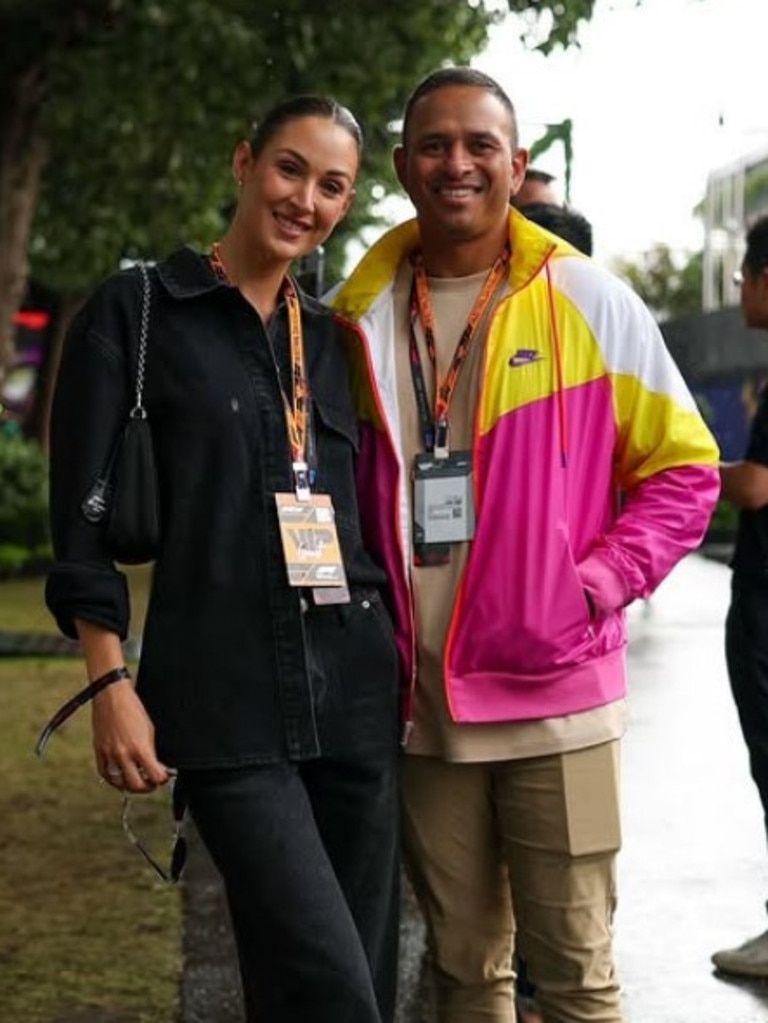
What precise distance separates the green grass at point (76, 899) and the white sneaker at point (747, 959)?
1.47m

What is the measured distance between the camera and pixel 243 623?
3.42 m

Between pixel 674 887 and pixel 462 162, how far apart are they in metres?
3.62

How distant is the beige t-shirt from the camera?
369 centimetres

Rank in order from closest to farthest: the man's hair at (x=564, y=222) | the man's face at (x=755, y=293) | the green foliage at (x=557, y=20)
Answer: the man's hair at (x=564, y=222) < the man's face at (x=755, y=293) < the green foliage at (x=557, y=20)

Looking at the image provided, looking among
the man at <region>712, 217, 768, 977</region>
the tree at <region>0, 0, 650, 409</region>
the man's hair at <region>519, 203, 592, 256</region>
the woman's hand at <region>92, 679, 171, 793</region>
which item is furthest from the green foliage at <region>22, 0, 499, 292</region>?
the woman's hand at <region>92, 679, 171, 793</region>

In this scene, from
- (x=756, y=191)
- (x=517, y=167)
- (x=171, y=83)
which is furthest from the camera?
(x=756, y=191)

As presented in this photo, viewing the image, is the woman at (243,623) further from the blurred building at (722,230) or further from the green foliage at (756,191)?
the green foliage at (756,191)

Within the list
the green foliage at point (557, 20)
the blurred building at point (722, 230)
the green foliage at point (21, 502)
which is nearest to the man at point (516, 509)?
the green foliage at point (557, 20)

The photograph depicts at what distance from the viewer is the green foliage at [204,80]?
14.3m

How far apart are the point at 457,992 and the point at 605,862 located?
39 cm

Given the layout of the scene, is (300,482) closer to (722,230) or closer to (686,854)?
(686,854)

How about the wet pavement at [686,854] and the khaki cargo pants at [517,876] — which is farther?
the wet pavement at [686,854]

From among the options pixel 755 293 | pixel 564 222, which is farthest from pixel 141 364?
pixel 755 293

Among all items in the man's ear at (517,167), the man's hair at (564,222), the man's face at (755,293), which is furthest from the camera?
the man's face at (755,293)
